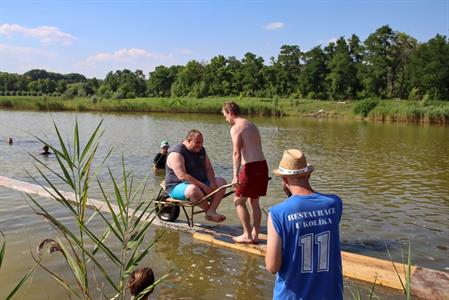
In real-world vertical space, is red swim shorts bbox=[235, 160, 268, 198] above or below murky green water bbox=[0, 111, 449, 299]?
above

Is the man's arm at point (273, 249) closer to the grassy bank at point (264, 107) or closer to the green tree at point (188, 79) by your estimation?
the grassy bank at point (264, 107)

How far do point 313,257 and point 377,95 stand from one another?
233 feet

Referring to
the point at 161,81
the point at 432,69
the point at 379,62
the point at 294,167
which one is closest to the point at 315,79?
the point at 379,62

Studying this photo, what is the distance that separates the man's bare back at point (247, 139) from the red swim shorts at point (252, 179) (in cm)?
9

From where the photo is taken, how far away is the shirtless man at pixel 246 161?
6.46m

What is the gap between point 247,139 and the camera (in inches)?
255

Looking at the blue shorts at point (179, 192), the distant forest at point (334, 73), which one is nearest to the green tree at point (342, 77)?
the distant forest at point (334, 73)

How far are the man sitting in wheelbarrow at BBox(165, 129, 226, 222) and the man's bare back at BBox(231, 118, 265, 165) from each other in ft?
3.66

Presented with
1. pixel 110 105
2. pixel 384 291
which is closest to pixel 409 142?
pixel 384 291

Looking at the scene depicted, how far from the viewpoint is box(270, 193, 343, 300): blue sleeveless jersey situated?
295cm

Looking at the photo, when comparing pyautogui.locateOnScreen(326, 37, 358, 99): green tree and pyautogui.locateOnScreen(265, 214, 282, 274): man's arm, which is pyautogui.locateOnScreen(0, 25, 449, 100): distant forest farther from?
pyautogui.locateOnScreen(265, 214, 282, 274): man's arm

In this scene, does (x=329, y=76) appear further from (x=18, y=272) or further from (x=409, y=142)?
(x=18, y=272)

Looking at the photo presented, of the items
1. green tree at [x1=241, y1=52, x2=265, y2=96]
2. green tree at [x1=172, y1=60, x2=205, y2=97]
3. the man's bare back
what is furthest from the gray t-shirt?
green tree at [x1=172, y1=60, x2=205, y2=97]

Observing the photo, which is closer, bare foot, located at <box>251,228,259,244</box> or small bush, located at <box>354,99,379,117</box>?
bare foot, located at <box>251,228,259,244</box>
